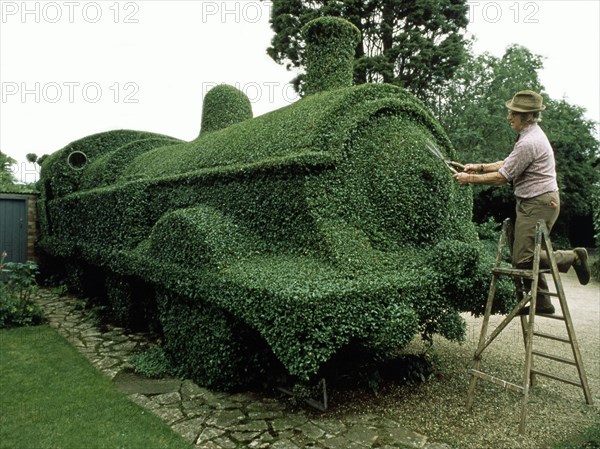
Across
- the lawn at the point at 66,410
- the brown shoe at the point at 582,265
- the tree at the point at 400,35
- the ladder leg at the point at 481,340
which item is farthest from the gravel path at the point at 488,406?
the tree at the point at 400,35

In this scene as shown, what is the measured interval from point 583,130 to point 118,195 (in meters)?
24.2

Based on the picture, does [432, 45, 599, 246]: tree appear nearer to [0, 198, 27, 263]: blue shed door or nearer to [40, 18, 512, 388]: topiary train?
[40, 18, 512, 388]: topiary train

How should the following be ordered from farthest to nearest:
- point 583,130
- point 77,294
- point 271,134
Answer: point 583,130 < point 77,294 < point 271,134

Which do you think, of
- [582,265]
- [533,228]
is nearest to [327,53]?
[533,228]

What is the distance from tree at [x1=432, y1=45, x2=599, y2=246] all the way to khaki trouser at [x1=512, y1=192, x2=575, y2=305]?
1507 cm

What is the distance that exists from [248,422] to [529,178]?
3.48 metres

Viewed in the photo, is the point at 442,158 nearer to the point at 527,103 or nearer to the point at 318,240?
the point at 527,103

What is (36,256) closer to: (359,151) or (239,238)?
(239,238)

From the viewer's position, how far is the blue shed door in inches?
481

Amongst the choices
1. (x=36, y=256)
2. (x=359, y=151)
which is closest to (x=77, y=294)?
(x=36, y=256)

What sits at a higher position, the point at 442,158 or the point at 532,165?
the point at 442,158

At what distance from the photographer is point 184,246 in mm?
5125

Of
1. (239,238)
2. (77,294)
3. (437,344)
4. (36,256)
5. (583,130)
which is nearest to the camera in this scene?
(239,238)

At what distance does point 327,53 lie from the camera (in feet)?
20.2
